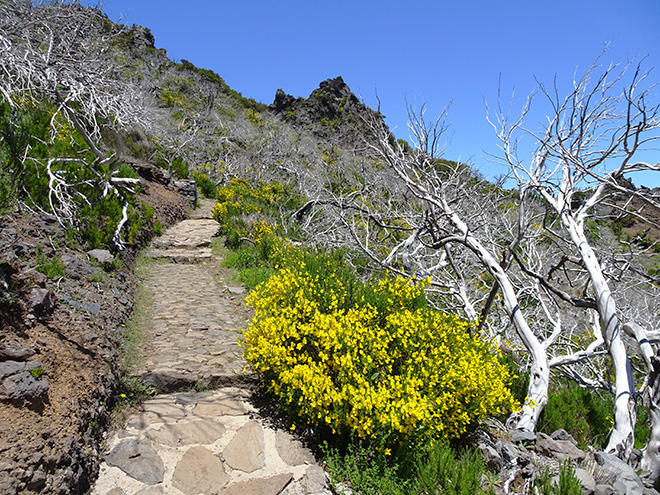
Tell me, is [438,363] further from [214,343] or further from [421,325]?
[214,343]

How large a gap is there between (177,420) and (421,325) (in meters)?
2.31

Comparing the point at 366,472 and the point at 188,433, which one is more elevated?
the point at 366,472

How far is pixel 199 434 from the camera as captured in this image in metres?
3.17

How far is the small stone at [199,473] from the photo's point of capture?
262 centimetres

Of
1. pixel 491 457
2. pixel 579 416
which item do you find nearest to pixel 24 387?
pixel 491 457

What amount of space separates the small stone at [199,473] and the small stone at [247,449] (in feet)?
0.38

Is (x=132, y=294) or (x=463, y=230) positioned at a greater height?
(x=463, y=230)

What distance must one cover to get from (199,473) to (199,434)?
439 mm

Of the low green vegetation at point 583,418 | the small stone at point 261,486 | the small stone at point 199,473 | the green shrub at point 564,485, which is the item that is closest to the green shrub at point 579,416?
the low green vegetation at point 583,418

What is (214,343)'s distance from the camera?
4676 mm

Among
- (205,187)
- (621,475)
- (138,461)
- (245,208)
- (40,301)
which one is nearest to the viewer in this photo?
(621,475)

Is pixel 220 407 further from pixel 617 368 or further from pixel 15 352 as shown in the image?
pixel 617 368

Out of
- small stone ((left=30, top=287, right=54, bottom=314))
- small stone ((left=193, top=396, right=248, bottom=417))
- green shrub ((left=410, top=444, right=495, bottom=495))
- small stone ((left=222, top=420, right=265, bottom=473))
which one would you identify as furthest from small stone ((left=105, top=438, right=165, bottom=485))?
green shrub ((left=410, top=444, right=495, bottom=495))

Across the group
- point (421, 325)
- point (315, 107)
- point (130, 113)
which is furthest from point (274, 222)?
point (315, 107)
